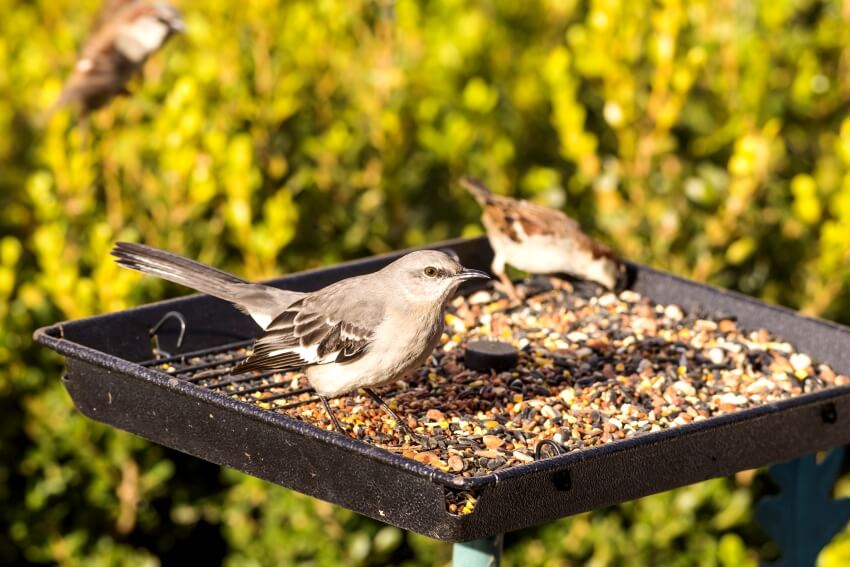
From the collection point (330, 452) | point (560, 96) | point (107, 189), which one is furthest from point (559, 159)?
point (330, 452)

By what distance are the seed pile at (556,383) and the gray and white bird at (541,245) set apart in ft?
0.43

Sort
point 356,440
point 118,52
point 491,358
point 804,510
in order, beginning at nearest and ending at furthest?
point 356,440 < point 491,358 < point 804,510 < point 118,52

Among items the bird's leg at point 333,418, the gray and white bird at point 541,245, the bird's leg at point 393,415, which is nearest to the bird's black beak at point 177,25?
the gray and white bird at point 541,245

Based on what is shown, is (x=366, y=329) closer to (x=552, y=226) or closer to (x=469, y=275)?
(x=469, y=275)

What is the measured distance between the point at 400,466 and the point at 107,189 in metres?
3.22

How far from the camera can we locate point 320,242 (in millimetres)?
6227

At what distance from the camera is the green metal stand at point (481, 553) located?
4137 mm

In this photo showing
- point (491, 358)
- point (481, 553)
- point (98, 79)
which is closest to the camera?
point (481, 553)

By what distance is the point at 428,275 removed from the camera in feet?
13.1

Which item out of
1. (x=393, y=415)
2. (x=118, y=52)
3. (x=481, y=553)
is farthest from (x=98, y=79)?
(x=481, y=553)

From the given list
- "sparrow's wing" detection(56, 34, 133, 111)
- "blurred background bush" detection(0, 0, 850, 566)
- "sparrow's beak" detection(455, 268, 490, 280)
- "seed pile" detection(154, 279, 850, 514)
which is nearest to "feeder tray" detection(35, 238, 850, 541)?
"seed pile" detection(154, 279, 850, 514)

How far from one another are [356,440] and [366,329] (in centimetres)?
55

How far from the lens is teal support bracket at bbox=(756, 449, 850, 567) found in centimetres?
491

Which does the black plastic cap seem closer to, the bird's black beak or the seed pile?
the seed pile
